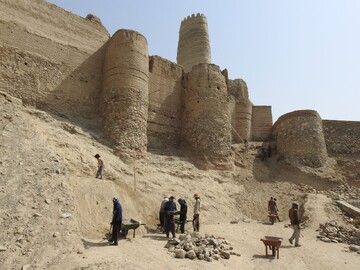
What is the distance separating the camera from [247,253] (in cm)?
855

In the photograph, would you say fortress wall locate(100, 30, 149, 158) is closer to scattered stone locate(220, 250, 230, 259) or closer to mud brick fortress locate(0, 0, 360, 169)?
mud brick fortress locate(0, 0, 360, 169)

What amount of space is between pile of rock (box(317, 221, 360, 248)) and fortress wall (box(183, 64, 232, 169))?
18.7 ft

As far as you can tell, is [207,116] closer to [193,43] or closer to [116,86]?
[116,86]

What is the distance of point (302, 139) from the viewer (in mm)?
20062

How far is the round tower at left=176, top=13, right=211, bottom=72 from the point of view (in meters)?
29.3

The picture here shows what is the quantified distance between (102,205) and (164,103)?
28.2 ft

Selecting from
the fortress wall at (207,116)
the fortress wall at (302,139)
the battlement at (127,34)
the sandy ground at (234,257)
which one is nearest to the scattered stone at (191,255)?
the sandy ground at (234,257)

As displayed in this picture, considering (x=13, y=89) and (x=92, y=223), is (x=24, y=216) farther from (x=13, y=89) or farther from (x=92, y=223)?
(x=13, y=89)

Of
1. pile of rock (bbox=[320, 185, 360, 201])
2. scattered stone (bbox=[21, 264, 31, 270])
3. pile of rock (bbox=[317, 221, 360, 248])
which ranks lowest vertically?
scattered stone (bbox=[21, 264, 31, 270])

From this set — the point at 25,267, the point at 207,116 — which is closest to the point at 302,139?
the point at 207,116

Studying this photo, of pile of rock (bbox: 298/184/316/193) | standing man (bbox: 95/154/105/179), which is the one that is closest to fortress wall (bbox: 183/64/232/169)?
pile of rock (bbox: 298/184/316/193)

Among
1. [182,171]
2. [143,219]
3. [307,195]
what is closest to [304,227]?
[307,195]

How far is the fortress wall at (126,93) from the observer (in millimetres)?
13289

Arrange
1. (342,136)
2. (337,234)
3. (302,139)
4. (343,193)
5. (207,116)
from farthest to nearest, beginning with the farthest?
(342,136)
(302,139)
(343,193)
(207,116)
(337,234)
